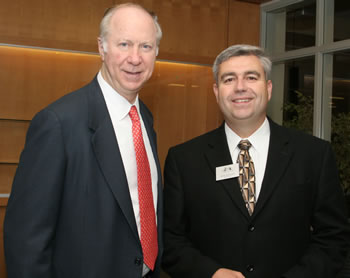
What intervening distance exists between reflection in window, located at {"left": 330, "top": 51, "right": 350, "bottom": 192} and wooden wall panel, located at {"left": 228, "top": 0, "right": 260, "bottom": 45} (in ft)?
4.52

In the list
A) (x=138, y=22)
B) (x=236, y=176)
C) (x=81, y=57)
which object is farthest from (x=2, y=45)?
(x=236, y=176)

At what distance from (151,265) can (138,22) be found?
3.64 ft

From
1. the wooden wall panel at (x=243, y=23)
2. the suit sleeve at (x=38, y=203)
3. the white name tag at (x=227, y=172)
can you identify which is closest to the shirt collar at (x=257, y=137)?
the white name tag at (x=227, y=172)

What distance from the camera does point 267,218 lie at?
2.09m

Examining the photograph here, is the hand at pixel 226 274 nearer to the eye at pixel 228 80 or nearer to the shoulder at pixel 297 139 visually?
the shoulder at pixel 297 139

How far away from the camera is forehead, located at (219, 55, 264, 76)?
2.27 meters

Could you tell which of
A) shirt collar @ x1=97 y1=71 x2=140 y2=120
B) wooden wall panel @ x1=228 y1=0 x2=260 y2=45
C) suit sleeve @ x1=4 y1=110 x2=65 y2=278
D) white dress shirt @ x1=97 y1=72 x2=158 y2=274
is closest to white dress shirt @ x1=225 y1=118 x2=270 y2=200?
white dress shirt @ x1=97 y1=72 x2=158 y2=274

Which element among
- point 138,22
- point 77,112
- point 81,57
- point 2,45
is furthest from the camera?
point 81,57

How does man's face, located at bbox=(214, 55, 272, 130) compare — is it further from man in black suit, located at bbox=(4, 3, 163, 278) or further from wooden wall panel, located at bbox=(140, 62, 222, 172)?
wooden wall panel, located at bbox=(140, 62, 222, 172)

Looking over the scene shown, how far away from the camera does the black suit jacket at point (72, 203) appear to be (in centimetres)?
165

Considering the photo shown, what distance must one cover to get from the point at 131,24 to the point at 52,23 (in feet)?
10.7

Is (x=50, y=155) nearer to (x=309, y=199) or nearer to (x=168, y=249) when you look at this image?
(x=168, y=249)

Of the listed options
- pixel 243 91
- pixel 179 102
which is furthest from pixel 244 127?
pixel 179 102

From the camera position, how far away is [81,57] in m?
5.13
